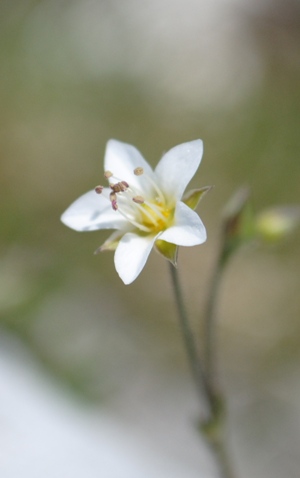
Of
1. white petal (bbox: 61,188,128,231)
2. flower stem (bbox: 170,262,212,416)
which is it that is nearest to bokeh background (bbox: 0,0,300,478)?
flower stem (bbox: 170,262,212,416)

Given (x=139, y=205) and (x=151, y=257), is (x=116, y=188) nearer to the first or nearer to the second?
(x=139, y=205)

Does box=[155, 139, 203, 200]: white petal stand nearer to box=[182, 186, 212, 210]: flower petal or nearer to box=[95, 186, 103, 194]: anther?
box=[182, 186, 212, 210]: flower petal

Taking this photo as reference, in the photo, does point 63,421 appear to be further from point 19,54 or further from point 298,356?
point 19,54

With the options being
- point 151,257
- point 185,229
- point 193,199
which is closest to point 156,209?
point 193,199

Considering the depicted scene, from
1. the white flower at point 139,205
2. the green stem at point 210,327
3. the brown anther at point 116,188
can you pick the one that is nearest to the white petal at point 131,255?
the white flower at point 139,205

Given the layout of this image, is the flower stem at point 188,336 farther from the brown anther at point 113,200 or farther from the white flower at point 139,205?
the brown anther at point 113,200
